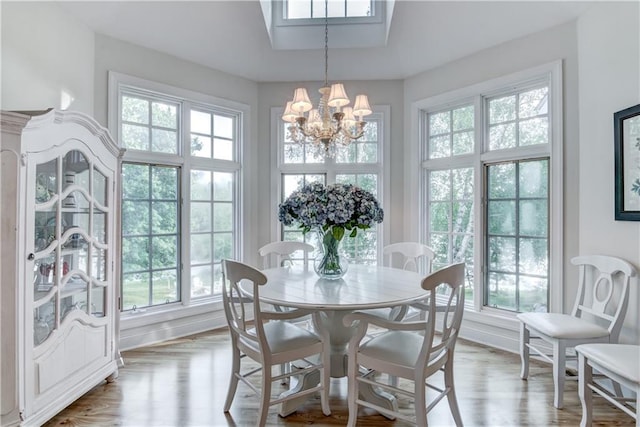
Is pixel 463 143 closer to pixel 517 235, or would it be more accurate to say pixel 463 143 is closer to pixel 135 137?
pixel 517 235

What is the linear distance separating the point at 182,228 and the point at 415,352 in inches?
101

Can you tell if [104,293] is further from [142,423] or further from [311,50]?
[311,50]

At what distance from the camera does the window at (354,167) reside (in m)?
3.97

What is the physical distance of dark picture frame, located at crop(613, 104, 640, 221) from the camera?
88.7 inches

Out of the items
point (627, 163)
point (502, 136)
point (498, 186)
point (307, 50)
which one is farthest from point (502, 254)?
point (307, 50)

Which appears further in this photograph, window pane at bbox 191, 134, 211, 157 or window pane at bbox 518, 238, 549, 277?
window pane at bbox 191, 134, 211, 157

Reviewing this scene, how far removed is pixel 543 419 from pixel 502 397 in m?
0.27

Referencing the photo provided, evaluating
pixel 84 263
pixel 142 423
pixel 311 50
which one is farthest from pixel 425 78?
pixel 142 423

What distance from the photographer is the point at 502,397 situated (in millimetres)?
2318

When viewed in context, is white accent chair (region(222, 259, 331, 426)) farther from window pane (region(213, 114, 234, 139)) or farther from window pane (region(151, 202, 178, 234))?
window pane (region(213, 114, 234, 139))

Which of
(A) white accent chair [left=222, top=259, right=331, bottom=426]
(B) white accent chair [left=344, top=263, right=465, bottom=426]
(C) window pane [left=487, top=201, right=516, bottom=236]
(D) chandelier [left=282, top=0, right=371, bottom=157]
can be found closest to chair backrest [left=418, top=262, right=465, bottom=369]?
(B) white accent chair [left=344, top=263, right=465, bottom=426]

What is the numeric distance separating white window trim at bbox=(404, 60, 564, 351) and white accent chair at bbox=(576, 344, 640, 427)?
1.03 meters

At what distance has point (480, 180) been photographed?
3.36 meters

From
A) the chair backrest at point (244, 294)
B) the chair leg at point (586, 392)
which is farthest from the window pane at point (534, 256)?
the chair backrest at point (244, 294)
